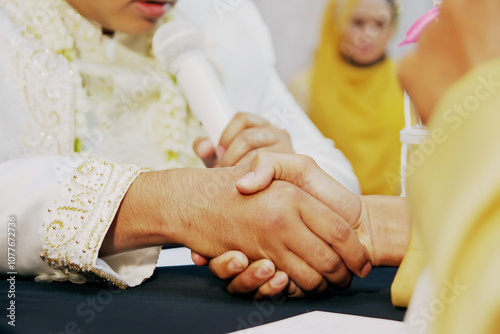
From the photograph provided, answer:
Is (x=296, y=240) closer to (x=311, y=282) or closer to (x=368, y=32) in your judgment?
(x=311, y=282)

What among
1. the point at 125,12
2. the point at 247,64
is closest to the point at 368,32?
the point at 247,64

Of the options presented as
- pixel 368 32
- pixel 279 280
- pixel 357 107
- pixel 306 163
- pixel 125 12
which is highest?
pixel 125 12

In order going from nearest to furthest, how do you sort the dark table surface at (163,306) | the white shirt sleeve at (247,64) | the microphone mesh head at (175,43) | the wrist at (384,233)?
the dark table surface at (163,306) → the wrist at (384,233) → the microphone mesh head at (175,43) → the white shirt sleeve at (247,64)

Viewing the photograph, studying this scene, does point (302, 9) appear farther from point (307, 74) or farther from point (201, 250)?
point (201, 250)

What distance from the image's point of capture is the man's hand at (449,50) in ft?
1.03

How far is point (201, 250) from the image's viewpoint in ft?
2.37

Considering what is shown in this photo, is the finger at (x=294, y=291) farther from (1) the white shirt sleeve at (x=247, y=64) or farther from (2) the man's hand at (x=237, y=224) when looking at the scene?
(1) the white shirt sleeve at (x=247, y=64)

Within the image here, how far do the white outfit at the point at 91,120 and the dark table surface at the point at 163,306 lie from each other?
0.14 ft

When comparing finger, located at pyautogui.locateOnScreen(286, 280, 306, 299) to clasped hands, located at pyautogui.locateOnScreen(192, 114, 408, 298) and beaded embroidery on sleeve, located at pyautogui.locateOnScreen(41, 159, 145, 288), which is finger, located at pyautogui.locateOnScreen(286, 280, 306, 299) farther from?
beaded embroidery on sleeve, located at pyautogui.locateOnScreen(41, 159, 145, 288)

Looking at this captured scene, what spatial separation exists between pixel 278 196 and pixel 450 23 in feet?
1.27

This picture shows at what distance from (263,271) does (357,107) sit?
3.29m

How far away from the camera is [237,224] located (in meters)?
0.69

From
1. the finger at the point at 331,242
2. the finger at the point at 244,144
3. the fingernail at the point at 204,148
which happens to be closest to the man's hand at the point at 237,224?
the finger at the point at 331,242

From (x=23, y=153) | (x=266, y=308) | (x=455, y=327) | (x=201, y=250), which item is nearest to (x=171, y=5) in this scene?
(x=23, y=153)
